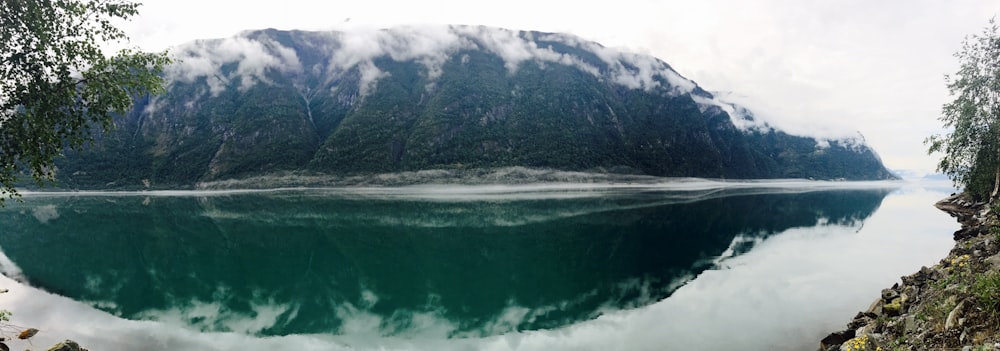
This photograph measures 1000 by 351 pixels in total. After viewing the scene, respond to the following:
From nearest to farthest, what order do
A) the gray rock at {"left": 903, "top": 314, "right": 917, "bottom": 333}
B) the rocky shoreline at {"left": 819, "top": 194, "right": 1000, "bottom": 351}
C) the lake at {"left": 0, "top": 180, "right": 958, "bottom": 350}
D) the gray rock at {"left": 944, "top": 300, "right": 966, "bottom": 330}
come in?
the rocky shoreline at {"left": 819, "top": 194, "right": 1000, "bottom": 351} < the gray rock at {"left": 944, "top": 300, "right": 966, "bottom": 330} < the gray rock at {"left": 903, "top": 314, "right": 917, "bottom": 333} < the lake at {"left": 0, "top": 180, "right": 958, "bottom": 350}

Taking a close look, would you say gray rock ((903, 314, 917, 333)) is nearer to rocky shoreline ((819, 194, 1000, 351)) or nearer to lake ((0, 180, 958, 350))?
rocky shoreline ((819, 194, 1000, 351))

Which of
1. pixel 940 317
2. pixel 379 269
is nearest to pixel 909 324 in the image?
pixel 940 317

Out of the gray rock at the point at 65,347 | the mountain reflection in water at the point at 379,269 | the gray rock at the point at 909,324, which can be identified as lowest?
the mountain reflection in water at the point at 379,269

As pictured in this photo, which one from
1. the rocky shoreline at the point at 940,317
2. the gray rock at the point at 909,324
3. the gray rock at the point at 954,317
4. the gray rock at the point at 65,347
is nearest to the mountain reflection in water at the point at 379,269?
the gray rock at the point at 65,347

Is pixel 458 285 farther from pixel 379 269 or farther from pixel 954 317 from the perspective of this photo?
pixel 954 317

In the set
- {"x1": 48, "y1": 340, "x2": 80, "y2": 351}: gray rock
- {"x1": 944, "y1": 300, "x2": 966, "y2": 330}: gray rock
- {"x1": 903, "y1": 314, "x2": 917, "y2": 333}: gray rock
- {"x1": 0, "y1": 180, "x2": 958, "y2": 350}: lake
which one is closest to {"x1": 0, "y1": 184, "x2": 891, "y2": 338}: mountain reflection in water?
{"x1": 0, "y1": 180, "x2": 958, "y2": 350}: lake

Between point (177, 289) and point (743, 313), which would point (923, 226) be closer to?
point (743, 313)

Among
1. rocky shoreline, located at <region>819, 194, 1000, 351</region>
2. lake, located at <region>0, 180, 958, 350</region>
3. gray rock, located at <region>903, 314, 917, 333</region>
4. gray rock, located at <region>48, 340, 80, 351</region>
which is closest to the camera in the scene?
rocky shoreline, located at <region>819, 194, 1000, 351</region>

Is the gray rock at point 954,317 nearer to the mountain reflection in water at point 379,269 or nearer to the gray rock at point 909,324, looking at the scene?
the gray rock at point 909,324

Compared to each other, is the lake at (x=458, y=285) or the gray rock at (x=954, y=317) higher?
the gray rock at (x=954, y=317)
